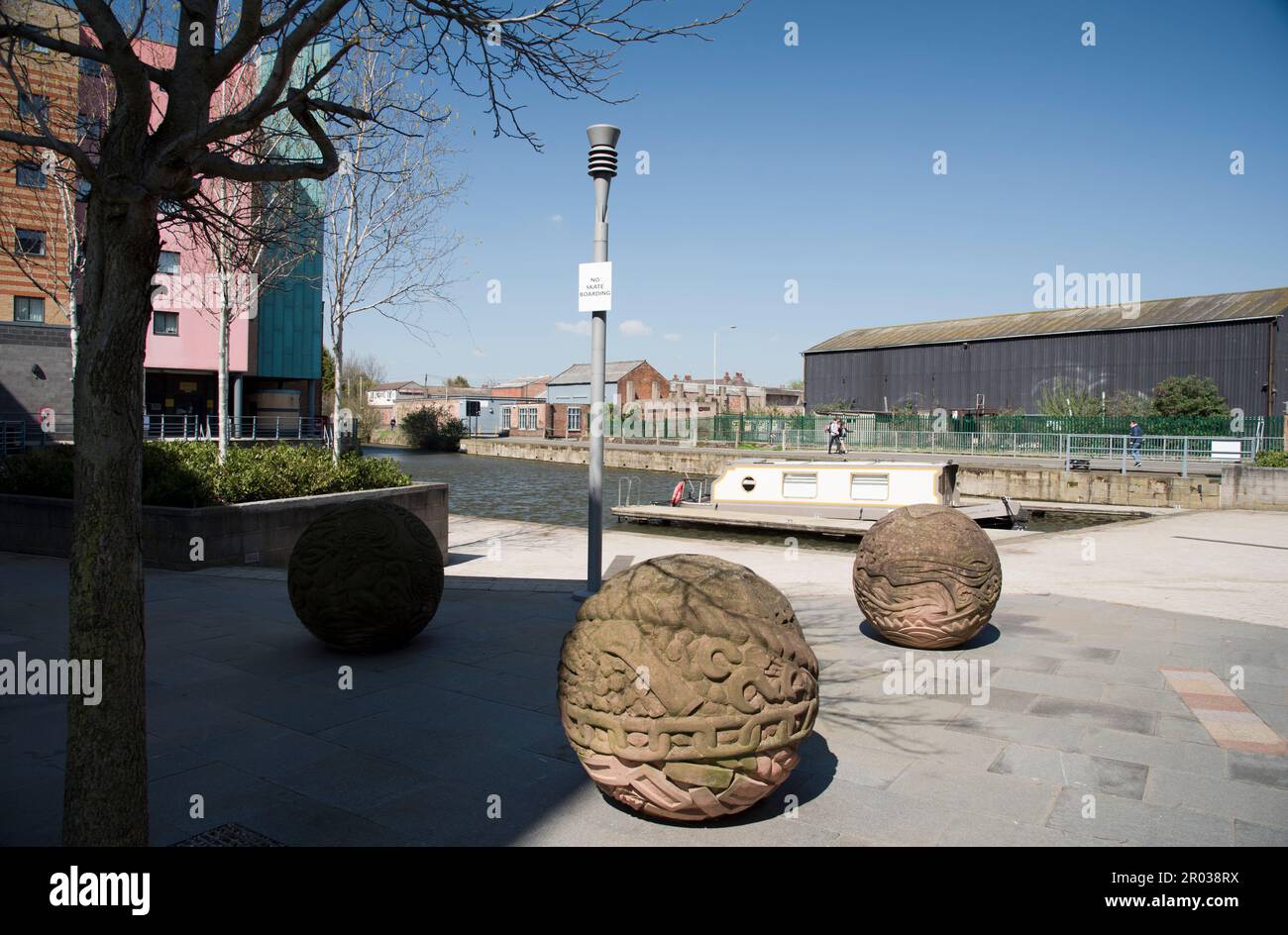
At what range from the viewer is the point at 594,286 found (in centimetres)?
941

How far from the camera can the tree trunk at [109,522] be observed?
3021 mm

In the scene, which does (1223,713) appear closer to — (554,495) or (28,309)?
(554,495)

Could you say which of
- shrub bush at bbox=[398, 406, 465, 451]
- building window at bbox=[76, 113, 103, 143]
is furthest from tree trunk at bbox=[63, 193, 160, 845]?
shrub bush at bbox=[398, 406, 465, 451]

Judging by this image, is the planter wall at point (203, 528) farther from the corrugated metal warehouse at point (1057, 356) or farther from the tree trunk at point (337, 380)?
the corrugated metal warehouse at point (1057, 356)

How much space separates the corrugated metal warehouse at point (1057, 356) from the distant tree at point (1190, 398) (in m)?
2.11

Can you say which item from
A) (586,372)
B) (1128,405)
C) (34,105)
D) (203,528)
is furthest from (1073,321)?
(34,105)

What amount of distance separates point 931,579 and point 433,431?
64846mm

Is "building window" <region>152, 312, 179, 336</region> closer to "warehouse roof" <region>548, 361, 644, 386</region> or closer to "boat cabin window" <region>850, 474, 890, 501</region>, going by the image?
"boat cabin window" <region>850, 474, 890, 501</region>

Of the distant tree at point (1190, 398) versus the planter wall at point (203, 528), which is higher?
the distant tree at point (1190, 398)

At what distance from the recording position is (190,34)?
3348mm

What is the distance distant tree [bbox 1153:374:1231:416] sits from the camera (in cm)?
4134

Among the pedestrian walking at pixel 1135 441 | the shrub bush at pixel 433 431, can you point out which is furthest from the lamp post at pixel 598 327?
the shrub bush at pixel 433 431
